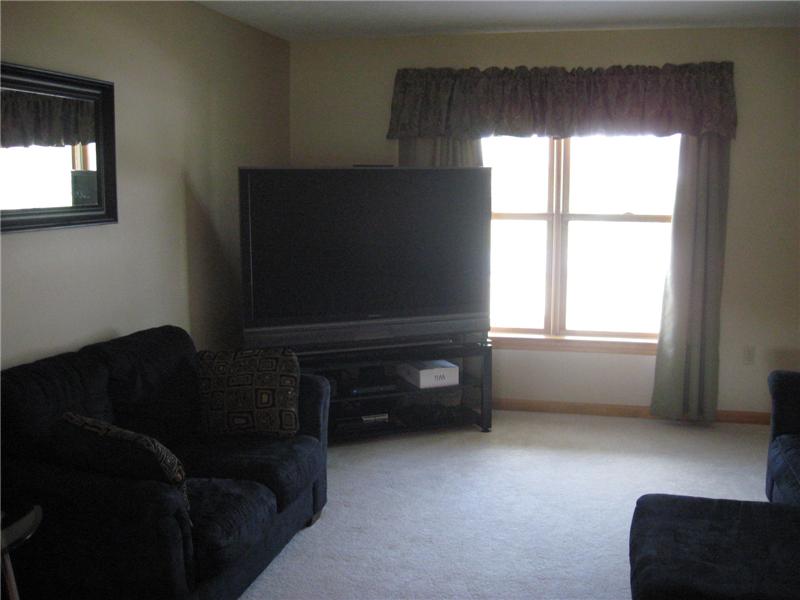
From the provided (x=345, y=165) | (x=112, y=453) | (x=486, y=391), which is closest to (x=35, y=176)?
(x=112, y=453)

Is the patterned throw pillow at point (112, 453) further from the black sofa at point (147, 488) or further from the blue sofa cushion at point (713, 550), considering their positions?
the blue sofa cushion at point (713, 550)

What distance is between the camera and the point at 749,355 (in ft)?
17.4

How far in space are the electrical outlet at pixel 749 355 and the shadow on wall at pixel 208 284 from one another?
299 cm

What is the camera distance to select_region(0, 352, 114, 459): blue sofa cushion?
2.86 meters

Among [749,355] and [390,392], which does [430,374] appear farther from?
[749,355]

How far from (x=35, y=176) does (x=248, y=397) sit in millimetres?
1196

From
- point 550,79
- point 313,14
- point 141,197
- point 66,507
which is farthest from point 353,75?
point 66,507

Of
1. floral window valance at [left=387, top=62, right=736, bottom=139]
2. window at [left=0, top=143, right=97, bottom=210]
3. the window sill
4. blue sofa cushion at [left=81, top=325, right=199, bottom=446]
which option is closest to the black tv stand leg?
the window sill

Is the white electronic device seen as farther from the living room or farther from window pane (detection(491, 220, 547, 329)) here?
window pane (detection(491, 220, 547, 329))

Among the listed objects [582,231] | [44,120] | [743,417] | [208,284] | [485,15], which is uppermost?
[485,15]

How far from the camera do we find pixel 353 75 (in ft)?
18.3

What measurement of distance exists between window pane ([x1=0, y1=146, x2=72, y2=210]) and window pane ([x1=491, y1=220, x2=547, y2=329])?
9.43 feet

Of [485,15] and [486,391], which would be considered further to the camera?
[486,391]

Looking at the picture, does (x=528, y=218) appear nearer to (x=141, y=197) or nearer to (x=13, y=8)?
(x=141, y=197)
